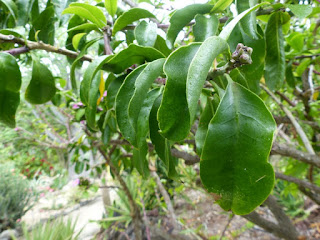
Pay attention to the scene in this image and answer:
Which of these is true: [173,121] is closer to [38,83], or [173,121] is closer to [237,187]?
[237,187]

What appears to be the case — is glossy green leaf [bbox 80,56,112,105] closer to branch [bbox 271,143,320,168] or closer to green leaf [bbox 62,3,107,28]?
green leaf [bbox 62,3,107,28]

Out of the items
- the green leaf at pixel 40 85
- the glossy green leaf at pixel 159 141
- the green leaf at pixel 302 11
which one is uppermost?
the green leaf at pixel 302 11

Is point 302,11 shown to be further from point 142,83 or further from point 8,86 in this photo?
point 8,86

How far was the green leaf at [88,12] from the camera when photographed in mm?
395

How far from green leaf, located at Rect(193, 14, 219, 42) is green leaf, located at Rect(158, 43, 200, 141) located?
11 cm

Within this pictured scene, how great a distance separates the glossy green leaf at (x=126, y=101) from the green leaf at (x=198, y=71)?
0.37 feet

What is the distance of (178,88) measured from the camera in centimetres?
23

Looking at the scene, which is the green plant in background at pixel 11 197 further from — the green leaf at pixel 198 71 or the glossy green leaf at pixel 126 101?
the green leaf at pixel 198 71

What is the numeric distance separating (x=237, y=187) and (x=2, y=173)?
4.62 meters

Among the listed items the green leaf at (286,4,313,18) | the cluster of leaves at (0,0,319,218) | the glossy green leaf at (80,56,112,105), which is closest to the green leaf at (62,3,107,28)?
the cluster of leaves at (0,0,319,218)

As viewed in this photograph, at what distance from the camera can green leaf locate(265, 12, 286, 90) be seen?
468 mm

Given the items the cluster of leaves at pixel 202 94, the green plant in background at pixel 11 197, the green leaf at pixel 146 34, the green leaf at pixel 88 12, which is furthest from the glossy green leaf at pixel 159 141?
the green plant in background at pixel 11 197

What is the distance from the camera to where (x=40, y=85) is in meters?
0.51

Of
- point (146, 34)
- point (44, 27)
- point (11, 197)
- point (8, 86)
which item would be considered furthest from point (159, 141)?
point (11, 197)
